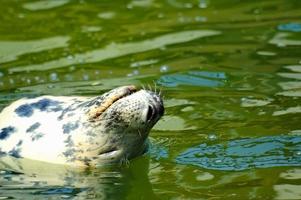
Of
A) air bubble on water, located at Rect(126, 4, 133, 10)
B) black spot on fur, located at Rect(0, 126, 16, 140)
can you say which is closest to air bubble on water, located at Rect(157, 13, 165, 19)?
air bubble on water, located at Rect(126, 4, 133, 10)

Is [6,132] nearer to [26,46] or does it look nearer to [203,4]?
[26,46]

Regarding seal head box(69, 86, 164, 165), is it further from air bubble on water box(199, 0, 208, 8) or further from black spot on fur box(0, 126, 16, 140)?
air bubble on water box(199, 0, 208, 8)

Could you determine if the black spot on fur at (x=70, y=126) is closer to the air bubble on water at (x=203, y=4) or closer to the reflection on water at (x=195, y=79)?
the reflection on water at (x=195, y=79)

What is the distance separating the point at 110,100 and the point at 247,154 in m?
1.03

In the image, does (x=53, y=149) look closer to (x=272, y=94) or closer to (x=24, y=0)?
(x=272, y=94)

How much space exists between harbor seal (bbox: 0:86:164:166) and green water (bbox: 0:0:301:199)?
0.37 ft

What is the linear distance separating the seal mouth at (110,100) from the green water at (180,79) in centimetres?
29

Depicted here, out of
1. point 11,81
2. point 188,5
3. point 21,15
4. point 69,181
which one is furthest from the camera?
point 188,5

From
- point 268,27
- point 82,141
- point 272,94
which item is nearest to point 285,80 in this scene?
point 272,94

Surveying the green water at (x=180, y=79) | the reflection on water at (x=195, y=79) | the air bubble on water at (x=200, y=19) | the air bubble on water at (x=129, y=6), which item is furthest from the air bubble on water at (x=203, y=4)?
the reflection on water at (x=195, y=79)

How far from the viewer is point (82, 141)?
5766 millimetres

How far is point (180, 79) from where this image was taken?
7.88 m

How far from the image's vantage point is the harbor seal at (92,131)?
5676 millimetres

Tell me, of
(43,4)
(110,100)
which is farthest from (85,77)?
(43,4)
